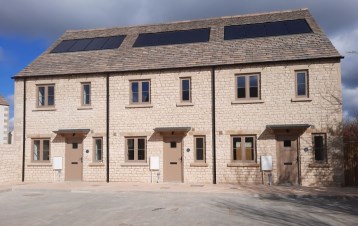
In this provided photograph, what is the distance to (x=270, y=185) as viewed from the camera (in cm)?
1694

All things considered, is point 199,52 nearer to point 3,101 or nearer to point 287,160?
point 287,160

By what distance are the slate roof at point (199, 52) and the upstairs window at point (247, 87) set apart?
0.77 meters

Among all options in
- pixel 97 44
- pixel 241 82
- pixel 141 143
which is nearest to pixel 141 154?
pixel 141 143

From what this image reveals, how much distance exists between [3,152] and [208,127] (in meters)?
10.5

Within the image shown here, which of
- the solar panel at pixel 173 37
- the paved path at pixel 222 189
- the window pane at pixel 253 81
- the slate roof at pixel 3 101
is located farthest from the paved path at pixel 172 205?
the slate roof at pixel 3 101

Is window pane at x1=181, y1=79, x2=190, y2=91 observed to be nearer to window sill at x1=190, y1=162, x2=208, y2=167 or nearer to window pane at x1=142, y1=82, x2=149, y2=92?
window pane at x1=142, y1=82, x2=149, y2=92

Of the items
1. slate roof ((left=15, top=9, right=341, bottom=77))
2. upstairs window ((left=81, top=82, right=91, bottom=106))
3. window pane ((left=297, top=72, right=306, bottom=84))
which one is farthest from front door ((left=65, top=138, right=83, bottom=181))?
window pane ((left=297, top=72, right=306, bottom=84))

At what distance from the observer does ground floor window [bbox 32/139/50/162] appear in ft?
65.2

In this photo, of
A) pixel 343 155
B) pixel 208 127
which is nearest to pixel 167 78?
pixel 208 127

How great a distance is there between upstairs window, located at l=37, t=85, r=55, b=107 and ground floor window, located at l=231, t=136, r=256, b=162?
32.6 feet

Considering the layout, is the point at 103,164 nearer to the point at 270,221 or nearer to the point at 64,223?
the point at 64,223

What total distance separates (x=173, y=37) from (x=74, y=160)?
8681 millimetres

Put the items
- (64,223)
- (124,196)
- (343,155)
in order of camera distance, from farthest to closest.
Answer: (343,155), (124,196), (64,223)

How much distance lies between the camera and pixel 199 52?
→ 19.3m
